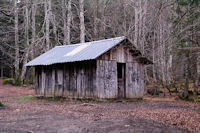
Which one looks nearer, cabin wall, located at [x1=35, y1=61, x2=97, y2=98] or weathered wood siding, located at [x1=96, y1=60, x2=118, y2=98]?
weathered wood siding, located at [x1=96, y1=60, x2=118, y2=98]

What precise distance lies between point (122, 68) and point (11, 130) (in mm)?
10477

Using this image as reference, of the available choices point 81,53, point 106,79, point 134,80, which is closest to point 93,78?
point 106,79

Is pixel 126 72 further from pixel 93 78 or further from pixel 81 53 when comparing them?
pixel 81 53

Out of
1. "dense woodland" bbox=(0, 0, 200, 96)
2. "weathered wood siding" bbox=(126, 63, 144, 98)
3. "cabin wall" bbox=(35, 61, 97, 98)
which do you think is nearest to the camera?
"dense woodland" bbox=(0, 0, 200, 96)

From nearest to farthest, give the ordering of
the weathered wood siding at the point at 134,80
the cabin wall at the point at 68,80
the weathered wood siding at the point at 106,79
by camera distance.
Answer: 1. the weathered wood siding at the point at 106,79
2. the cabin wall at the point at 68,80
3. the weathered wood siding at the point at 134,80

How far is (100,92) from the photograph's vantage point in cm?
1477

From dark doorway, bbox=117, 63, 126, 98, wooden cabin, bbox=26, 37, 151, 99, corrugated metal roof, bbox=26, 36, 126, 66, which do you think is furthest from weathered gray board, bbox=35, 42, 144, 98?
corrugated metal roof, bbox=26, 36, 126, 66

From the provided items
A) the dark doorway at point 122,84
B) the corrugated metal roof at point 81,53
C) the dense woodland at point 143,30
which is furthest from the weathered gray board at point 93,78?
the dense woodland at point 143,30

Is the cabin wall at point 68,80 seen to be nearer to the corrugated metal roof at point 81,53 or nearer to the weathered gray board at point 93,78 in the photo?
the weathered gray board at point 93,78

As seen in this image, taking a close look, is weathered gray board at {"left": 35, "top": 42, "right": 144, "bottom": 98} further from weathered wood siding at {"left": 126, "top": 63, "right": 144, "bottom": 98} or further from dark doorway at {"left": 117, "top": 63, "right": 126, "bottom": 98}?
dark doorway at {"left": 117, "top": 63, "right": 126, "bottom": 98}

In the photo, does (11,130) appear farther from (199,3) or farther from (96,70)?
(199,3)

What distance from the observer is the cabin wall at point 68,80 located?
1524cm

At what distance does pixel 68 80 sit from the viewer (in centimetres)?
1631

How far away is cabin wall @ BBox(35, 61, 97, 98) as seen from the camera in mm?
15242
